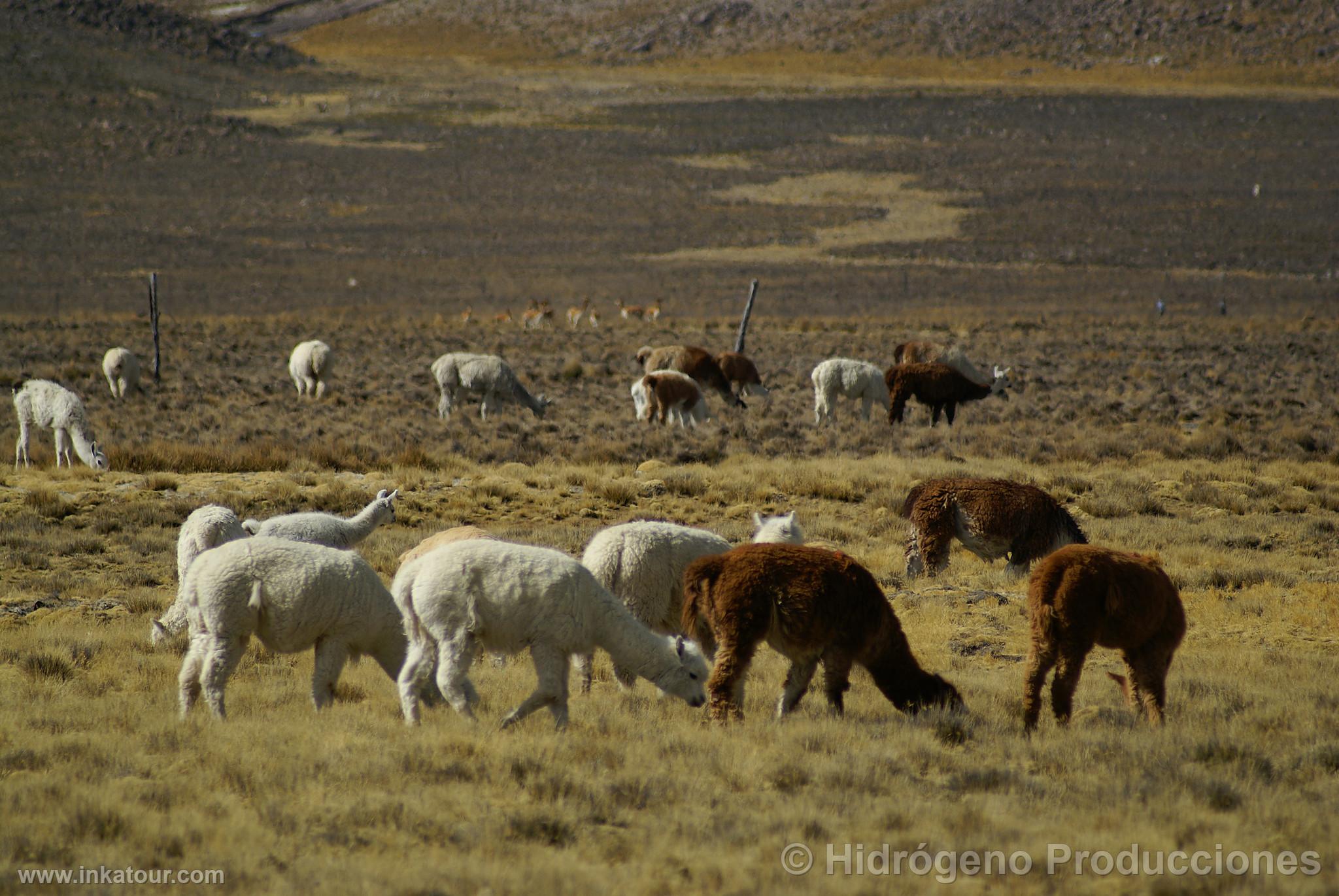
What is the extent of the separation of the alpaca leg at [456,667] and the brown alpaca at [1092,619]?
332cm

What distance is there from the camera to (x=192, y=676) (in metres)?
6.74

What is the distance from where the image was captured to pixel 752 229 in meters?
62.6

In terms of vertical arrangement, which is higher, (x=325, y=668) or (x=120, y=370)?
(x=325, y=668)

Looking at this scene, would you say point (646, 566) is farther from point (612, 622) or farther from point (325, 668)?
point (325, 668)

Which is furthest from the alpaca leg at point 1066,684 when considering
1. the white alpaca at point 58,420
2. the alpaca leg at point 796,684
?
the white alpaca at point 58,420

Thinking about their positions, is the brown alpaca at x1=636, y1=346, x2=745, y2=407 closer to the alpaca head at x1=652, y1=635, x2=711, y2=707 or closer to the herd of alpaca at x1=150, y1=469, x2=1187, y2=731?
the herd of alpaca at x1=150, y1=469, x2=1187, y2=731

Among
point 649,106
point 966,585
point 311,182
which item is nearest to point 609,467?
point 966,585

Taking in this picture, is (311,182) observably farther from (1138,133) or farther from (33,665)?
(33,665)

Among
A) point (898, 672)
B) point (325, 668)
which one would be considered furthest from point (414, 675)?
point (898, 672)

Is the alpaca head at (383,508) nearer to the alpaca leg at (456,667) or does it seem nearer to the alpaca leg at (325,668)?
the alpaca leg at (325,668)

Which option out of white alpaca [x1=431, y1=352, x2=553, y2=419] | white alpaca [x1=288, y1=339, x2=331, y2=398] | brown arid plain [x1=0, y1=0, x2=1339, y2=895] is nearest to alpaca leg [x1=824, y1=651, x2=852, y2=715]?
brown arid plain [x1=0, y1=0, x2=1339, y2=895]

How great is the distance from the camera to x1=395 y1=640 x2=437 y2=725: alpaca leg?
6.71m

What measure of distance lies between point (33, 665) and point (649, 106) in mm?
95801

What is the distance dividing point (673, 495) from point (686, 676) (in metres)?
7.78
